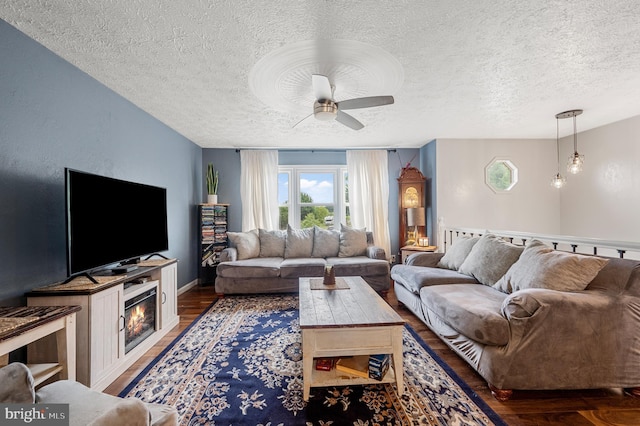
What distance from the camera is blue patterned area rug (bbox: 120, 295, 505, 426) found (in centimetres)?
149

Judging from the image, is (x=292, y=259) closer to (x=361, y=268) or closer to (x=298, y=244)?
(x=298, y=244)

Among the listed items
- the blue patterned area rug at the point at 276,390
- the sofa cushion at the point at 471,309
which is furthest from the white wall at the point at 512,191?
the blue patterned area rug at the point at 276,390

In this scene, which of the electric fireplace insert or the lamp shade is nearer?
the electric fireplace insert

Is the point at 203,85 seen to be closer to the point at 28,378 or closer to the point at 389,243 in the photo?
the point at 28,378

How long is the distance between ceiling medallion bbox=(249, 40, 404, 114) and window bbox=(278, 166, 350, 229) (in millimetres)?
2469

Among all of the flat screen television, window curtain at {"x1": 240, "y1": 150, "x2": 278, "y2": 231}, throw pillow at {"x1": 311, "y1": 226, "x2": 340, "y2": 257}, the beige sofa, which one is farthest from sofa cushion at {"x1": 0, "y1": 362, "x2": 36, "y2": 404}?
window curtain at {"x1": 240, "y1": 150, "x2": 278, "y2": 231}

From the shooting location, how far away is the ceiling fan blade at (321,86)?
181cm

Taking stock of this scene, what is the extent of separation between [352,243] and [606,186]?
372 cm

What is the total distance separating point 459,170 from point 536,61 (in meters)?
2.43

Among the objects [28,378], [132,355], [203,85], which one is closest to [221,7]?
[203,85]

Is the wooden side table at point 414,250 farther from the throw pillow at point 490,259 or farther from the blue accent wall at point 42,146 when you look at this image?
the blue accent wall at point 42,146

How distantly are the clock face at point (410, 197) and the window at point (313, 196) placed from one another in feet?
3.53

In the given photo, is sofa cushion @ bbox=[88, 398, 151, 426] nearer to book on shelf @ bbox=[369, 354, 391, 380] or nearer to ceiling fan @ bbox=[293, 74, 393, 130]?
book on shelf @ bbox=[369, 354, 391, 380]

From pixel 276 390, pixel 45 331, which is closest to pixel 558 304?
pixel 276 390
